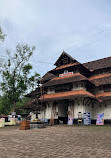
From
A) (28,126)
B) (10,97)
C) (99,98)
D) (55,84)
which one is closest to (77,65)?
(55,84)

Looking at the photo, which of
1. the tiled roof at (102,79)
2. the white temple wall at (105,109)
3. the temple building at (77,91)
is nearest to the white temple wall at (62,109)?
the temple building at (77,91)

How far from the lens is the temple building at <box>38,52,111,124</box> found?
74.7ft

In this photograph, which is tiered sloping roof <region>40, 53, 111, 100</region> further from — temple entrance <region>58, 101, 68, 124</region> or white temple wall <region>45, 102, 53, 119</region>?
temple entrance <region>58, 101, 68, 124</region>

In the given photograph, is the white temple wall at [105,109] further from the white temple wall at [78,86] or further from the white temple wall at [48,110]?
the white temple wall at [48,110]

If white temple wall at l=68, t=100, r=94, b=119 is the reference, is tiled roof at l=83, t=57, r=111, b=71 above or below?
above

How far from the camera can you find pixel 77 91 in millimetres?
23109

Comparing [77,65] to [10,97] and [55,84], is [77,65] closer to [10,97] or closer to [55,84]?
[55,84]

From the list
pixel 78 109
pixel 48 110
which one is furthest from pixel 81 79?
pixel 48 110

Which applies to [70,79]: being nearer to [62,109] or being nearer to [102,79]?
[102,79]

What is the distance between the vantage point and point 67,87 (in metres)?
24.9

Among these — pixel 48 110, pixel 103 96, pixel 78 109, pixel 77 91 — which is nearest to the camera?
pixel 103 96

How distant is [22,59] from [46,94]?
1096 cm

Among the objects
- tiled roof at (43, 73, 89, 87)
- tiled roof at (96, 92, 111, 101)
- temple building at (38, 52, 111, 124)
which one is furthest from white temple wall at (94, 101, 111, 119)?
tiled roof at (43, 73, 89, 87)

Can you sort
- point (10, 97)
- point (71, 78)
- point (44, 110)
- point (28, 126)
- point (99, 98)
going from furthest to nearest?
1. point (10, 97)
2. point (44, 110)
3. point (71, 78)
4. point (99, 98)
5. point (28, 126)
